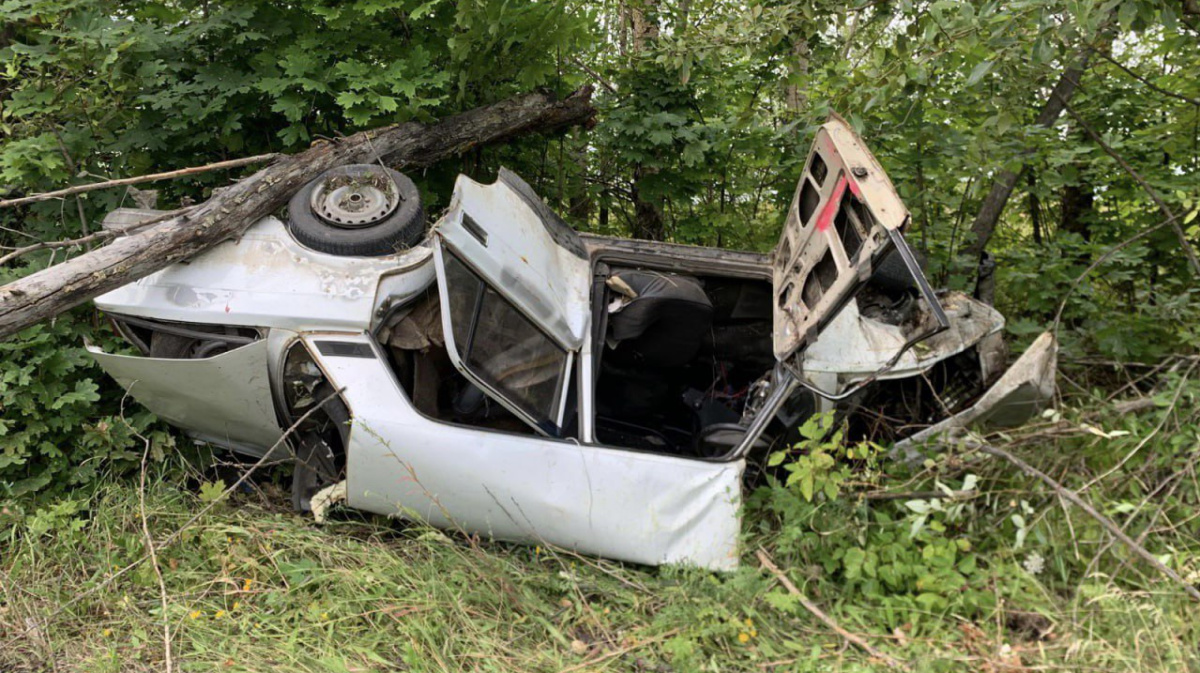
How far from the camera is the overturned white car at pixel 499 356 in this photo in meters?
3.75

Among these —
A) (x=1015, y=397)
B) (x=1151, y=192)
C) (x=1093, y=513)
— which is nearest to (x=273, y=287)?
(x=1015, y=397)

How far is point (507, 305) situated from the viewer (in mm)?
3750

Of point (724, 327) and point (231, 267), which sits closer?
point (231, 267)

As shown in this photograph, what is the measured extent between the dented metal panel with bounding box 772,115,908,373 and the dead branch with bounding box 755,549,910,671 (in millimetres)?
869

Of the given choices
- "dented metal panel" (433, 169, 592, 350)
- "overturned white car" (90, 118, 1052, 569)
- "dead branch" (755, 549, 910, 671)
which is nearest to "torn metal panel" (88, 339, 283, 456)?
"overturned white car" (90, 118, 1052, 569)

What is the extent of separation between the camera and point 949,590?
3463 mm

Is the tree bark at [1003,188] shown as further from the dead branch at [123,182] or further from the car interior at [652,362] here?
the dead branch at [123,182]

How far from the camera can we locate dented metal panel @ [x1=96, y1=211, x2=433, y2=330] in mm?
3857

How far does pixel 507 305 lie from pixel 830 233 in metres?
1.44

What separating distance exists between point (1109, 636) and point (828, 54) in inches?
124

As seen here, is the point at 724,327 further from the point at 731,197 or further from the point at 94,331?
the point at 94,331

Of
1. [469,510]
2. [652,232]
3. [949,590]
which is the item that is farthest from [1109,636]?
[652,232]

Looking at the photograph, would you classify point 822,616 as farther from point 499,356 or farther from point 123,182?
point 123,182

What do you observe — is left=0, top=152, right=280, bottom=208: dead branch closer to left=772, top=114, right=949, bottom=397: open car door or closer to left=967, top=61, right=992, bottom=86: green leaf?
left=772, top=114, right=949, bottom=397: open car door
